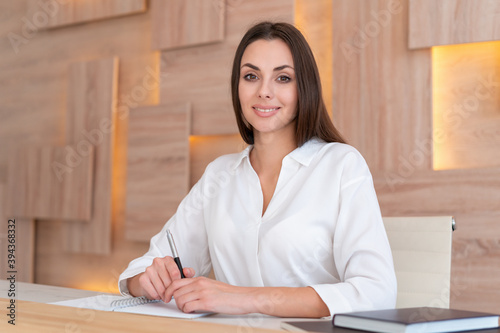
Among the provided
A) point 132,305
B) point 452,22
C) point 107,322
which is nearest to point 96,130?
point 452,22

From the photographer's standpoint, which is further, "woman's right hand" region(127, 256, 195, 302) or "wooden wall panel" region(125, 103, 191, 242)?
"wooden wall panel" region(125, 103, 191, 242)

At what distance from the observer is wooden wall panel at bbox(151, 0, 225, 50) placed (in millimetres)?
3039

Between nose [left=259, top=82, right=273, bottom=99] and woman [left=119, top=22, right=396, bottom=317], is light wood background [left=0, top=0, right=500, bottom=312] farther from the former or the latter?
nose [left=259, top=82, right=273, bottom=99]

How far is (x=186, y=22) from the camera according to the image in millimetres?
3154

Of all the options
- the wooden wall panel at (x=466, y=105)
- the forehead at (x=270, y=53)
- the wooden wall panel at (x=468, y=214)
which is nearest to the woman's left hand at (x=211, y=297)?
the forehead at (x=270, y=53)

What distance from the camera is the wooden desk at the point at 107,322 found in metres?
0.95

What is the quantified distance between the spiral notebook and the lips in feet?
2.07

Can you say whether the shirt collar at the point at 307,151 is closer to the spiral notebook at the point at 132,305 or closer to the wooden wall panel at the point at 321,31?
the spiral notebook at the point at 132,305

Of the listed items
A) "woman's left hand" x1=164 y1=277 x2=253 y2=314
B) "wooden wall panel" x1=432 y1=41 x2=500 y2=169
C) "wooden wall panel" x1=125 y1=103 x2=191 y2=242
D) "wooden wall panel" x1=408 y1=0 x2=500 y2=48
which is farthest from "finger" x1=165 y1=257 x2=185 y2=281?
"wooden wall panel" x1=125 y1=103 x2=191 y2=242

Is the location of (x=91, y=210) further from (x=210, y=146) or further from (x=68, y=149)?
(x=210, y=146)

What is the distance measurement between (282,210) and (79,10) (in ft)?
8.24

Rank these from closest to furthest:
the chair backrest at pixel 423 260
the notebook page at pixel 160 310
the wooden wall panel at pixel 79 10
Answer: the notebook page at pixel 160 310, the chair backrest at pixel 423 260, the wooden wall panel at pixel 79 10

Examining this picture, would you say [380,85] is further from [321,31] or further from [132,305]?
[132,305]

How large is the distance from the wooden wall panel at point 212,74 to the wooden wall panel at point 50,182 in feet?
2.40
